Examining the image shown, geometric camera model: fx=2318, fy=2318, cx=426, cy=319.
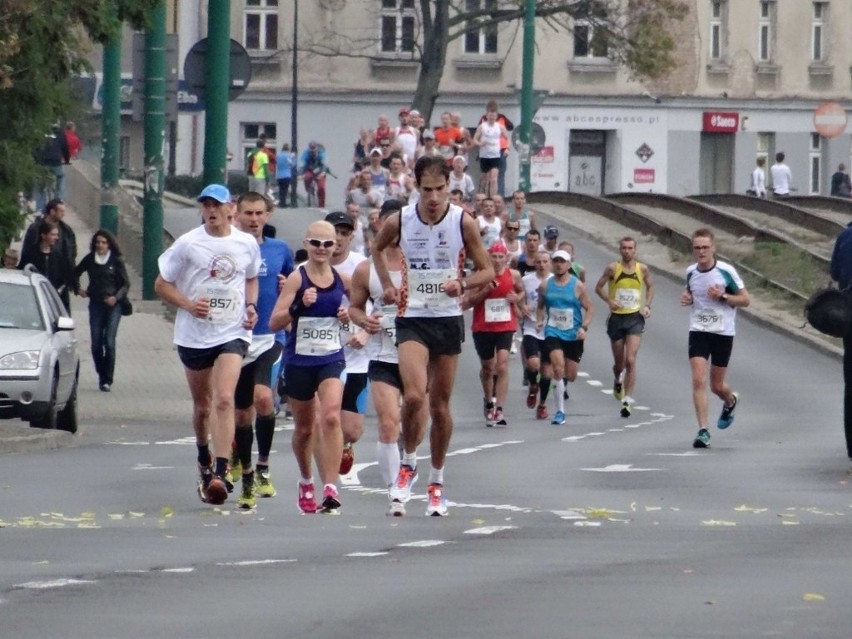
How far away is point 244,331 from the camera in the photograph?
12.7 metres

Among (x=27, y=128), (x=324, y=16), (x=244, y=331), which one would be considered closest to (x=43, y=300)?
(x=27, y=128)

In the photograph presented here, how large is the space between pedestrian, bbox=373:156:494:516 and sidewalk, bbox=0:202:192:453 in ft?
21.9

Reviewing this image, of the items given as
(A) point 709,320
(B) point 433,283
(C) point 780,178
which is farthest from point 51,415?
(C) point 780,178

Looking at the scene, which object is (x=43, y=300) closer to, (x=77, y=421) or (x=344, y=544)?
(x=77, y=421)

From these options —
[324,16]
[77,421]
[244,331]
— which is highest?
[324,16]

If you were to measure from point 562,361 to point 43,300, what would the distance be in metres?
6.02

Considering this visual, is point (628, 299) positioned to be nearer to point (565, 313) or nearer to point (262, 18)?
point (565, 313)

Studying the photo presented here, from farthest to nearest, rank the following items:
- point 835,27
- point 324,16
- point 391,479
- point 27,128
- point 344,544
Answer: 1. point 835,27
2. point 324,16
3. point 27,128
4. point 391,479
5. point 344,544

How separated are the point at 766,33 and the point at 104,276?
177 feet

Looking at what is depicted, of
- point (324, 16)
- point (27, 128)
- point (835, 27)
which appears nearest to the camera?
point (27, 128)

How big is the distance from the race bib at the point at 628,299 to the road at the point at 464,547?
4.40m

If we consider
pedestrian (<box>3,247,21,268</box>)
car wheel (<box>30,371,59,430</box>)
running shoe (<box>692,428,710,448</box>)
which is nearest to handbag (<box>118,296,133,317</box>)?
pedestrian (<box>3,247,21,268</box>)

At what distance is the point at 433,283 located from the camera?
1180 centimetres

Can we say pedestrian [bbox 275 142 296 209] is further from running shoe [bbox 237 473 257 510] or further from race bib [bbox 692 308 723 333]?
running shoe [bbox 237 473 257 510]
